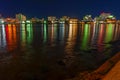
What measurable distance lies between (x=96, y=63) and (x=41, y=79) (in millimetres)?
6854

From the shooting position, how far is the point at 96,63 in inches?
695

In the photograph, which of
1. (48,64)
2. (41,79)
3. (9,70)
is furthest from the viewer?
(48,64)

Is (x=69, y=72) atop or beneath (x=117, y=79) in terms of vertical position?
beneath

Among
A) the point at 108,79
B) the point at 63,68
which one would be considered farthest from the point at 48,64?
the point at 108,79

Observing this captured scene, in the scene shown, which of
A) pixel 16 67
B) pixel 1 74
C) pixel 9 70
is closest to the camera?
pixel 1 74

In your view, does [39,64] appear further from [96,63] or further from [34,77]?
[96,63]

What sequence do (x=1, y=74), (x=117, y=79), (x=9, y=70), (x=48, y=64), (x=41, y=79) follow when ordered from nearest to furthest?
(x=117, y=79)
(x=41, y=79)
(x=1, y=74)
(x=9, y=70)
(x=48, y=64)

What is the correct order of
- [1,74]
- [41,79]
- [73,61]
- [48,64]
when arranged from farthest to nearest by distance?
[73,61], [48,64], [1,74], [41,79]

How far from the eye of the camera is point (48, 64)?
1711 cm

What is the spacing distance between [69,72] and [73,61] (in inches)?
147

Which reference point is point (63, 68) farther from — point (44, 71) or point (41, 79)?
point (41, 79)

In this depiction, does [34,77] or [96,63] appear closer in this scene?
[34,77]

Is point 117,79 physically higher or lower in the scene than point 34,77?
higher

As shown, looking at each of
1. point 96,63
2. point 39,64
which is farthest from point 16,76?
point 96,63
